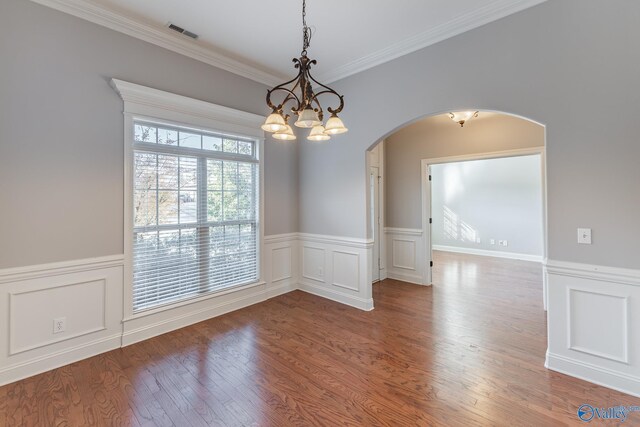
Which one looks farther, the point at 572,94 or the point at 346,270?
the point at 346,270

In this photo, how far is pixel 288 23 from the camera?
296 cm

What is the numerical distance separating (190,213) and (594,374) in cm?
417

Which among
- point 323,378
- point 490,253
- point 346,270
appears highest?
point 346,270

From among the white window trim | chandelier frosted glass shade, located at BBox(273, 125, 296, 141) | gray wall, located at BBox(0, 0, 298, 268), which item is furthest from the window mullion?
chandelier frosted glass shade, located at BBox(273, 125, 296, 141)

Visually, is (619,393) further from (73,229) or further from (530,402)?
(73,229)

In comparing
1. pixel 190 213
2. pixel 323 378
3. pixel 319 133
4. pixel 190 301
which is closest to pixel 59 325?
pixel 190 301

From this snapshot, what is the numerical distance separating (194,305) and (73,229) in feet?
4.94

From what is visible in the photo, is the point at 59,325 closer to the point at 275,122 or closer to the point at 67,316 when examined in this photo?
the point at 67,316

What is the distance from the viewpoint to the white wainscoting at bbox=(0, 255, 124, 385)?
235cm

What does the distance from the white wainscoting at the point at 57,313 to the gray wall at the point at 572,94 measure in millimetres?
3892

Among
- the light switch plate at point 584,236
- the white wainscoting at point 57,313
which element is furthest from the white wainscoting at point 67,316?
the light switch plate at point 584,236

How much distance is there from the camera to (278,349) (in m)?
2.85

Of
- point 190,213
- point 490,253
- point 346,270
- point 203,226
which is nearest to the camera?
point 190,213

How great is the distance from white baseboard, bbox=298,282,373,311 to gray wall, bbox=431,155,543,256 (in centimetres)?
551
